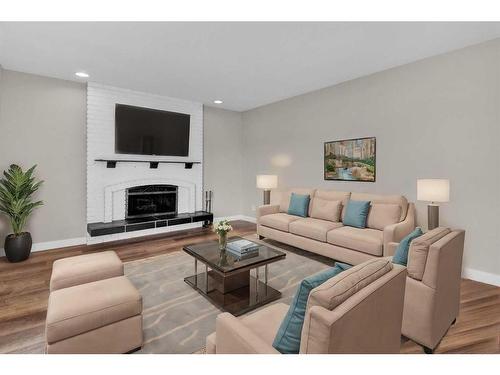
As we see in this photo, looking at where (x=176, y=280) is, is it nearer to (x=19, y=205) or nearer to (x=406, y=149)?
(x=19, y=205)

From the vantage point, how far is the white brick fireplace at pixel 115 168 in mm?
4672

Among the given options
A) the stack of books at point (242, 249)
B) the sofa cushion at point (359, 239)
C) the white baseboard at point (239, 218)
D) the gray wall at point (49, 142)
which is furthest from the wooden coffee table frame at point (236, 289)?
the white baseboard at point (239, 218)

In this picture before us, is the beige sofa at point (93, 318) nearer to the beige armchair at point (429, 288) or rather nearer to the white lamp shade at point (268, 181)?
the beige armchair at point (429, 288)

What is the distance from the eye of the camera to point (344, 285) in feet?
3.75

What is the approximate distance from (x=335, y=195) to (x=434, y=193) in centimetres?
151

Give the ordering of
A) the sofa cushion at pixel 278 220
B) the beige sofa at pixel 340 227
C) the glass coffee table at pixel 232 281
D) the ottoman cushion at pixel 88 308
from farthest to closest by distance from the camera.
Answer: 1. the sofa cushion at pixel 278 220
2. the beige sofa at pixel 340 227
3. the glass coffee table at pixel 232 281
4. the ottoman cushion at pixel 88 308

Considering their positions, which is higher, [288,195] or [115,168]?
[115,168]

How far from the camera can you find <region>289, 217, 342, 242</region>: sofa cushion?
3.80 m

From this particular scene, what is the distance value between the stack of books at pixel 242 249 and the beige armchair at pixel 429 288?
145 centimetres

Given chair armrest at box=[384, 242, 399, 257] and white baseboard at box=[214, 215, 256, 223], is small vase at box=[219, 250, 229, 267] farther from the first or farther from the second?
white baseboard at box=[214, 215, 256, 223]

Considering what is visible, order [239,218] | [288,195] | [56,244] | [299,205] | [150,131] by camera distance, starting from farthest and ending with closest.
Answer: [239,218] < [150,131] < [288,195] < [299,205] < [56,244]

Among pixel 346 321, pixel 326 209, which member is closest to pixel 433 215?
pixel 326 209

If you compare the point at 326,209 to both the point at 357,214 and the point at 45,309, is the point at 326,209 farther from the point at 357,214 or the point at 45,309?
the point at 45,309

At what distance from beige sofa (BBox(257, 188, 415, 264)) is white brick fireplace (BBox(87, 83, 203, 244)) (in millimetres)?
2150
